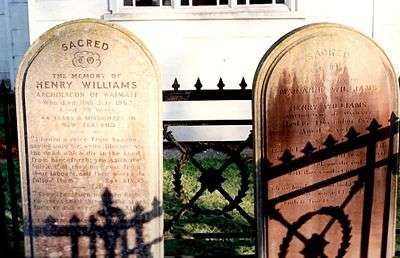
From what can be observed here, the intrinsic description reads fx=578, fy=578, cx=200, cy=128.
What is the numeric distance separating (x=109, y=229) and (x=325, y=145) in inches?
70.5

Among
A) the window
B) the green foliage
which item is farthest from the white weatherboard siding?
the green foliage

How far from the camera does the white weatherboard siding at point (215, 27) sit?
8.26 meters

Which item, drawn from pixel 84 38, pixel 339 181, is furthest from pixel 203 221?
pixel 84 38

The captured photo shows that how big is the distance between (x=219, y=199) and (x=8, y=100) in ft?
9.43

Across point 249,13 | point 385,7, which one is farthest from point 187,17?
point 385,7

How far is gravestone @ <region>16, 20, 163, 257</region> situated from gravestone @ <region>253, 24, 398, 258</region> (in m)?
0.85

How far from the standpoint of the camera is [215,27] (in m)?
8.32

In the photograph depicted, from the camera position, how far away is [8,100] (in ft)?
15.0

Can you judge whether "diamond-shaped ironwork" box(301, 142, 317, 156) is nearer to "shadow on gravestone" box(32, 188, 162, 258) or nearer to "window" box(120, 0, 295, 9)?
"shadow on gravestone" box(32, 188, 162, 258)

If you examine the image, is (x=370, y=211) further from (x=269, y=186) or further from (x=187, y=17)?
(x=187, y=17)

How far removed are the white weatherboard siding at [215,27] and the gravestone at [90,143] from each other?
410 cm

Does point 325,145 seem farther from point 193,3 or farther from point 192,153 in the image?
point 193,3

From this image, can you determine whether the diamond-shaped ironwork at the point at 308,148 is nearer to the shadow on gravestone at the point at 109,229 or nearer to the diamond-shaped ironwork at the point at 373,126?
the diamond-shaped ironwork at the point at 373,126

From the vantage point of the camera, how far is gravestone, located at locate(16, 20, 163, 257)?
14.0ft
